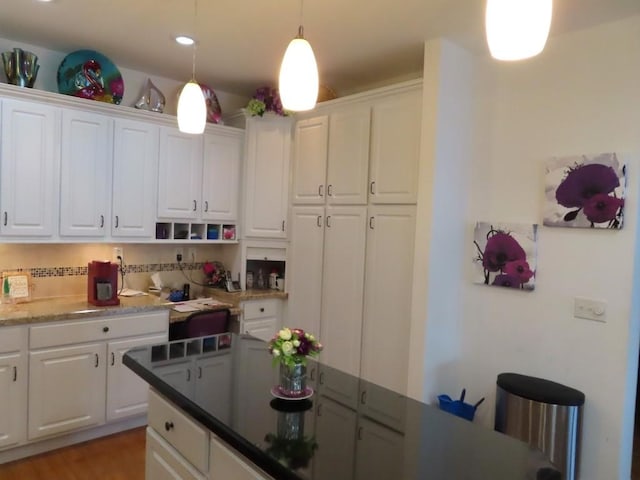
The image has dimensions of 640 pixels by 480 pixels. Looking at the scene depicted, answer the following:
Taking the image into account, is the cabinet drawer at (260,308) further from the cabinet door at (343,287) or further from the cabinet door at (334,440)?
the cabinet door at (334,440)

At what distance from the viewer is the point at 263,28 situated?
2.79 m

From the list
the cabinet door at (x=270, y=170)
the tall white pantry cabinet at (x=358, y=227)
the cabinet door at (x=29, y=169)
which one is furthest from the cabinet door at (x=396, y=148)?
the cabinet door at (x=29, y=169)

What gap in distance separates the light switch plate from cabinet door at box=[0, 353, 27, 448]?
3.30 meters

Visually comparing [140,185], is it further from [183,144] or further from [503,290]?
[503,290]

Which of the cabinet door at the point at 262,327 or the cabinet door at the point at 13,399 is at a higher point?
the cabinet door at the point at 262,327

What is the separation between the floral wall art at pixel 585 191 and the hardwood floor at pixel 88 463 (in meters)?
2.95

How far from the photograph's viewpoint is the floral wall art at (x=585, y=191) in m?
2.46

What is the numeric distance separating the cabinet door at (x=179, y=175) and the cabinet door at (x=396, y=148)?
58.6 inches

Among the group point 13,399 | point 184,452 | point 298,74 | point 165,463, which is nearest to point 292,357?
point 184,452

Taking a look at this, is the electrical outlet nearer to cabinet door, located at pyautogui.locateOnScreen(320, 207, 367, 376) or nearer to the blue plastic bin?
cabinet door, located at pyautogui.locateOnScreen(320, 207, 367, 376)

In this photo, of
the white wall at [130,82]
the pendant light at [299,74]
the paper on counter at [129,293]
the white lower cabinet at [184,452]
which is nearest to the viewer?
the white lower cabinet at [184,452]

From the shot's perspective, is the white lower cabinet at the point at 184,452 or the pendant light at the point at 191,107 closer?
the white lower cabinet at the point at 184,452

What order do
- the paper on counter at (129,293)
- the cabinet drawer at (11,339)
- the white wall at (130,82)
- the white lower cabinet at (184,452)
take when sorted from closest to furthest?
the white lower cabinet at (184,452) → the cabinet drawer at (11,339) → the white wall at (130,82) → the paper on counter at (129,293)

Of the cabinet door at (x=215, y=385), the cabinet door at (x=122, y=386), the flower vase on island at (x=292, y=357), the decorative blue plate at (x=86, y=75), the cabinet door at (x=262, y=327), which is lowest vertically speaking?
the cabinet door at (x=122, y=386)
